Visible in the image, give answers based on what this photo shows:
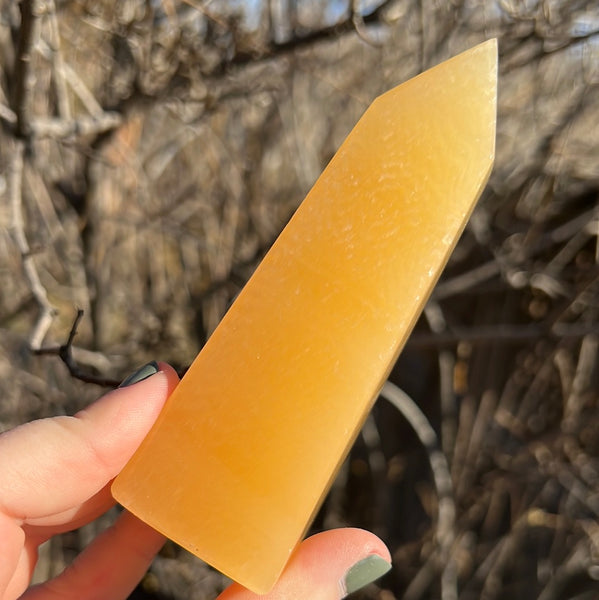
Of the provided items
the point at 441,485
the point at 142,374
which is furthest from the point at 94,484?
the point at 441,485

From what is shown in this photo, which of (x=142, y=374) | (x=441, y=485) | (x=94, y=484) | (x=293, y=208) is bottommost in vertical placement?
(x=441, y=485)

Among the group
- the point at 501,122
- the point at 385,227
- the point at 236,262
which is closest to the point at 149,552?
the point at 385,227

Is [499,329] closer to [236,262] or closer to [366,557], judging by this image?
[236,262]

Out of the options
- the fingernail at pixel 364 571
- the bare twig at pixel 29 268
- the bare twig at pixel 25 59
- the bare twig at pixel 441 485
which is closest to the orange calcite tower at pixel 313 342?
the fingernail at pixel 364 571

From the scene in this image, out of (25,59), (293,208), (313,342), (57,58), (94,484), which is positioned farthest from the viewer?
(293,208)

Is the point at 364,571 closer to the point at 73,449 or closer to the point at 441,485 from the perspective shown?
the point at 73,449
